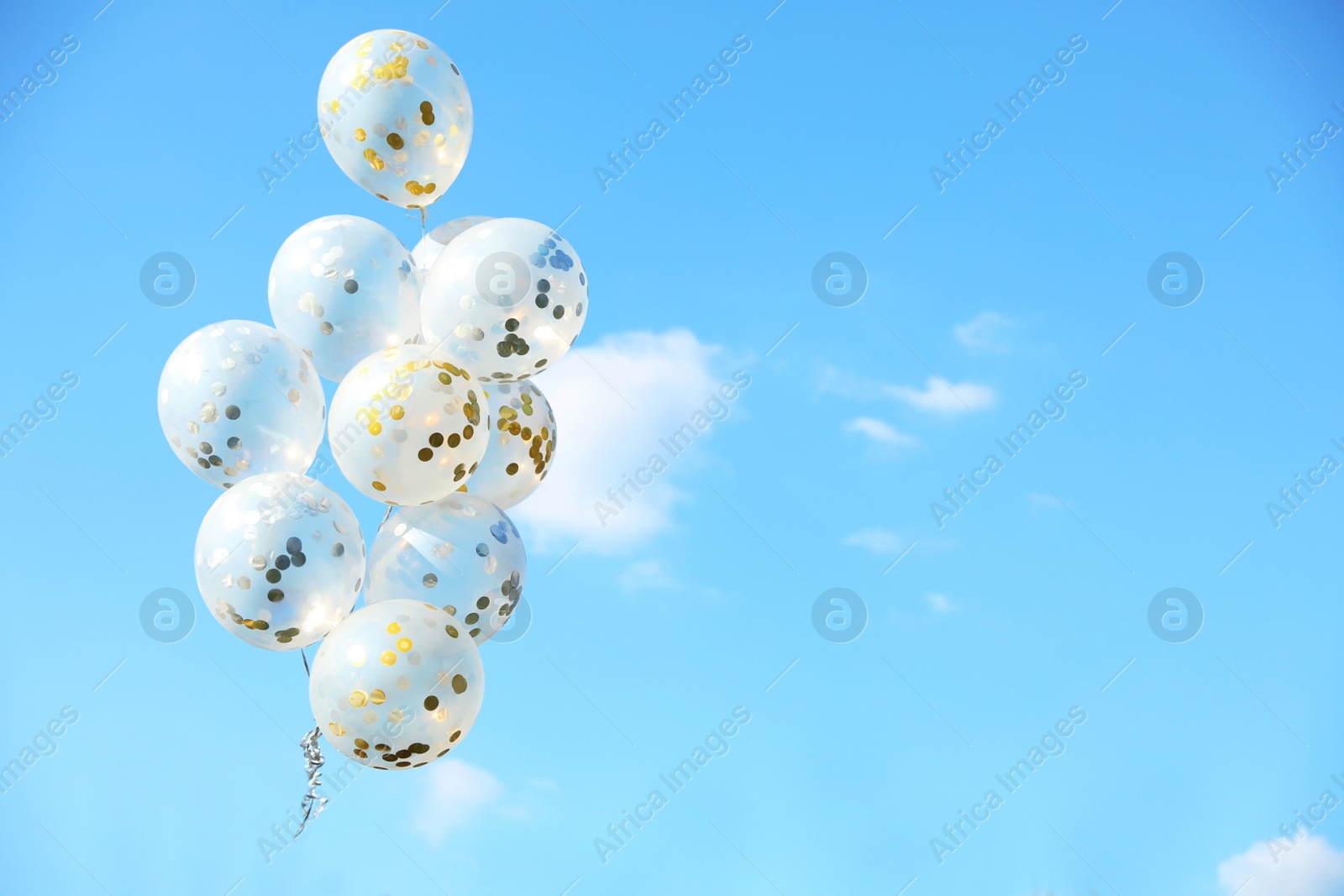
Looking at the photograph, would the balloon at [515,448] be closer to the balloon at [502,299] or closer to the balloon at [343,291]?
the balloon at [502,299]

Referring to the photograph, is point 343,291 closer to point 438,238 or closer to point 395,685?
point 438,238

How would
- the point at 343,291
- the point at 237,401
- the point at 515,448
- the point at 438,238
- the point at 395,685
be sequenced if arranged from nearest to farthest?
the point at 395,685 → the point at 237,401 → the point at 343,291 → the point at 515,448 → the point at 438,238

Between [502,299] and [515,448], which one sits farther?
[515,448]

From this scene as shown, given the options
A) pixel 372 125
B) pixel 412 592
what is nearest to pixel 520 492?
pixel 412 592

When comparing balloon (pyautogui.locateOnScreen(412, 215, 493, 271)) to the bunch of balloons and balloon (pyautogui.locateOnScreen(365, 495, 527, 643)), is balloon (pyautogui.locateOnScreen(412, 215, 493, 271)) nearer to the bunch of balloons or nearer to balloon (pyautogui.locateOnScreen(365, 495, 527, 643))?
the bunch of balloons

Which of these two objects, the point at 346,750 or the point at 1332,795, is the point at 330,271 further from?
the point at 1332,795

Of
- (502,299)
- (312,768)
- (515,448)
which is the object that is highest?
(502,299)

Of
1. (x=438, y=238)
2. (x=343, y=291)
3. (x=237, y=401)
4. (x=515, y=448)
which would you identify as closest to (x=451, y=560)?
(x=515, y=448)

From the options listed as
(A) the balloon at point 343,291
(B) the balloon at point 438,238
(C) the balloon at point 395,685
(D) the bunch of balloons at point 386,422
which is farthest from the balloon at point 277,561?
(B) the balloon at point 438,238
